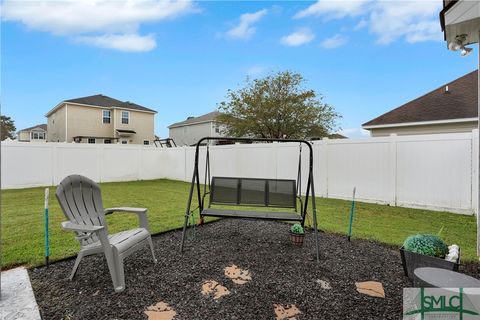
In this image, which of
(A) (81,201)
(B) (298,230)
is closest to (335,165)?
(B) (298,230)

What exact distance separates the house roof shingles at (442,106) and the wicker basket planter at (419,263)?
8683 millimetres

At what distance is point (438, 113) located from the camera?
32.8ft

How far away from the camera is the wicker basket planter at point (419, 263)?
2557mm

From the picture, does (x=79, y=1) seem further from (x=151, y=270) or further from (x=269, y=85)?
(x=269, y=85)

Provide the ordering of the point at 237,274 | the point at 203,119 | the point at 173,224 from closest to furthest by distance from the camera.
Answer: the point at 237,274, the point at 173,224, the point at 203,119

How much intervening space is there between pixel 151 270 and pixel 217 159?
865cm

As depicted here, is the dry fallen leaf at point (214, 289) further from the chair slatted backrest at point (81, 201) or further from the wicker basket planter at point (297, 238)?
the wicker basket planter at point (297, 238)

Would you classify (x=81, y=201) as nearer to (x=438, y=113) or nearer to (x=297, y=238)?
(x=297, y=238)

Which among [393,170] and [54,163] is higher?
[54,163]

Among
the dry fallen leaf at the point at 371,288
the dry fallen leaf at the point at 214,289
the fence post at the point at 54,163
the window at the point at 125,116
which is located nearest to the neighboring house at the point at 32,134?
the window at the point at 125,116

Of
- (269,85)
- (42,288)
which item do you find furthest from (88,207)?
(269,85)

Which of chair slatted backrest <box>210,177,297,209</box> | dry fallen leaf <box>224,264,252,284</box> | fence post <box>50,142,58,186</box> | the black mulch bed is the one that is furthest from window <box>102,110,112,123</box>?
dry fallen leaf <box>224,264,252,284</box>

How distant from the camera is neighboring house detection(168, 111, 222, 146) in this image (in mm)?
27172
